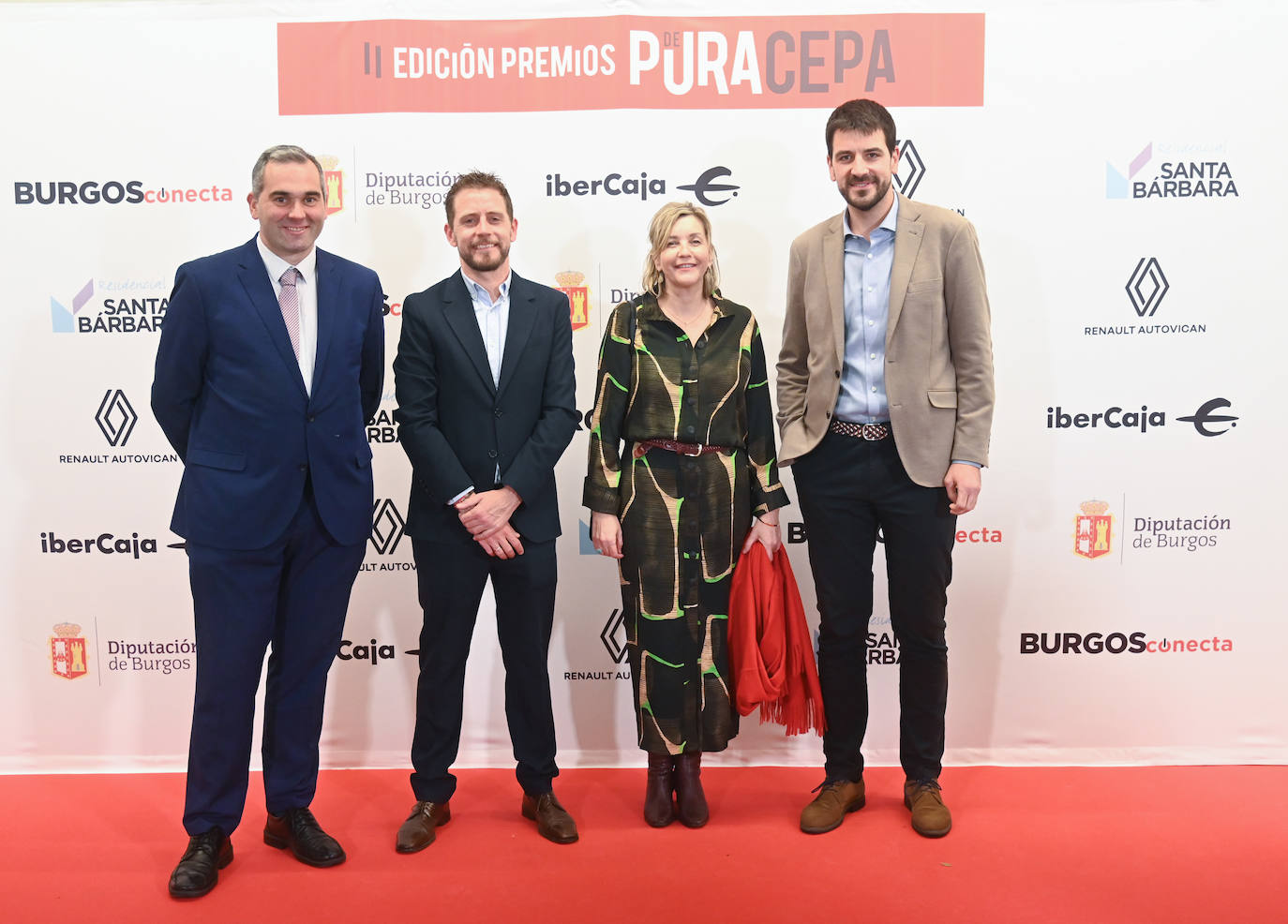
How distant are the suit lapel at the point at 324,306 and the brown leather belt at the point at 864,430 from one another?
1.45m

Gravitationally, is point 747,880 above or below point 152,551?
below

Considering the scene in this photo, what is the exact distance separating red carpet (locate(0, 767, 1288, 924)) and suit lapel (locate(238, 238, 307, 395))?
4.57 ft

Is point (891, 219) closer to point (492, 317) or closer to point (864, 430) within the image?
point (864, 430)

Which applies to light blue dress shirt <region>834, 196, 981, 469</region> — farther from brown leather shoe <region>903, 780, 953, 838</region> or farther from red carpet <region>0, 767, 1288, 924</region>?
red carpet <region>0, 767, 1288, 924</region>

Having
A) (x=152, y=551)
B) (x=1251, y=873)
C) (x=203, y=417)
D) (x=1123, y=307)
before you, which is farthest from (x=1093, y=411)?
(x=152, y=551)

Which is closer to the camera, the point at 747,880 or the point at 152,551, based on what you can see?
the point at 747,880

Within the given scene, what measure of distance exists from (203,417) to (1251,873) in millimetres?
3161

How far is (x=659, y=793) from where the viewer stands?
9.85 feet

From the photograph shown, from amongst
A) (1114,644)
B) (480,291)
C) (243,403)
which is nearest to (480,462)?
(480,291)

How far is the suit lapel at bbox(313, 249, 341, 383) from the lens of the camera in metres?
2.65

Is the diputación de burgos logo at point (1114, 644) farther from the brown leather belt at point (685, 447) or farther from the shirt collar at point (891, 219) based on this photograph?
the shirt collar at point (891, 219)

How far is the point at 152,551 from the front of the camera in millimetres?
3570

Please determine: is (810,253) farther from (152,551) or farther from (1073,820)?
(152,551)

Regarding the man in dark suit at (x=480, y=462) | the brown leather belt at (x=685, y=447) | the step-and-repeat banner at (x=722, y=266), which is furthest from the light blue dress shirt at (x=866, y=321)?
the man in dark suit at (x=480, y=462)
